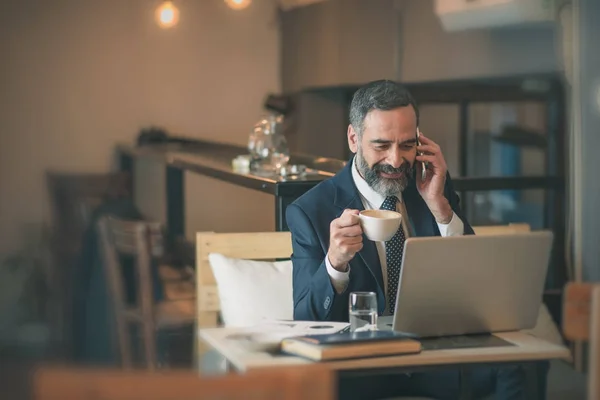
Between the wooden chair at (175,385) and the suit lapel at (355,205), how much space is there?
3.52ft

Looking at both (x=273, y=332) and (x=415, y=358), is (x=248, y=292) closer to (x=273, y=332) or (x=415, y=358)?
(x=273, y=332)

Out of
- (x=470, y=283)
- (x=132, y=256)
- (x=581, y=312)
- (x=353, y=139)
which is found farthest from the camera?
(x=132, y=256)

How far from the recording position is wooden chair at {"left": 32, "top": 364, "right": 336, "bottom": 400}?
3.26 ft

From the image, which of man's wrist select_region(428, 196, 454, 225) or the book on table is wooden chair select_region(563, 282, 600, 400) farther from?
man's wrist select_region(428, 196, 454, 225)

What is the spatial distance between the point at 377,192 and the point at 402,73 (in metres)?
1.81

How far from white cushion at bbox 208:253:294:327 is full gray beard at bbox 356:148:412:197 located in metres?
0.44

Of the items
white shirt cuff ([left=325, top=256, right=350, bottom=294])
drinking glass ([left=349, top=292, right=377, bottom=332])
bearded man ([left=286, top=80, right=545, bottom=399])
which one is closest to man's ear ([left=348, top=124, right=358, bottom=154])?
bearded man ([left=286, top=80, right=545, bottom=399])

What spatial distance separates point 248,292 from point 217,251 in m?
0.14

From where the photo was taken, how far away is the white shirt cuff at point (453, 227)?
2203 mm

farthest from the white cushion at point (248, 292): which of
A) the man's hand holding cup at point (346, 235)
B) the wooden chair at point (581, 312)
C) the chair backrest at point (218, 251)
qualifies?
the wooden chair at point (581, 312)

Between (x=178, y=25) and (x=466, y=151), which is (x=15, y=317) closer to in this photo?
(x=178, y=25)

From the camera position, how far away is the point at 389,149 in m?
2.19

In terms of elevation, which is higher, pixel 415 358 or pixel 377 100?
pixel 377 100

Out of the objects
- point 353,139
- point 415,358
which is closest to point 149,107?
point 353,139
